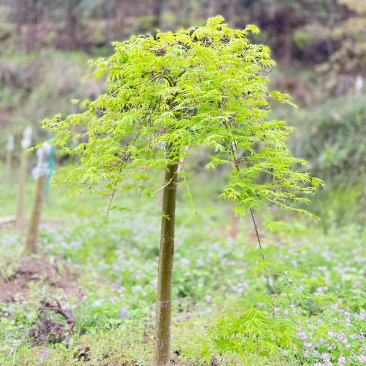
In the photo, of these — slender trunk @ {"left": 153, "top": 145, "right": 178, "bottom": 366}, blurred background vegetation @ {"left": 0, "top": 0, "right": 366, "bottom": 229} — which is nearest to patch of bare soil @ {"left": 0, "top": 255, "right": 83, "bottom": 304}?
slender trunk @ {"left": 153, "top": 145, "right": 178, "bottom": 366}

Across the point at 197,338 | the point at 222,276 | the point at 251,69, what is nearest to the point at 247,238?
the point at 222,276

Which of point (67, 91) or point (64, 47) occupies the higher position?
point (64, 47)

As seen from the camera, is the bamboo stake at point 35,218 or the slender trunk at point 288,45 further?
the slender trunk at point 288,45

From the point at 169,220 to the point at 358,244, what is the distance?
4.07m

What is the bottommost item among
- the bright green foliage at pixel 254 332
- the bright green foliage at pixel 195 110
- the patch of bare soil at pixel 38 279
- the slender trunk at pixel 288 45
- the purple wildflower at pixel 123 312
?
the patch of bare soil at pixel 38 279

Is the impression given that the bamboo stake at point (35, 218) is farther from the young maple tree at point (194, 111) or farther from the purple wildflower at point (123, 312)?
the young maple tree at point (194, 111)

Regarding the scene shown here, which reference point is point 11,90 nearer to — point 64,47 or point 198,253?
point 64,47

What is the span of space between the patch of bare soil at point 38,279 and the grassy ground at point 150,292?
0.01 meters

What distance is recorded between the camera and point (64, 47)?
18531 mm

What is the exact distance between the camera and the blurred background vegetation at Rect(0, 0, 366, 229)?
8.19m

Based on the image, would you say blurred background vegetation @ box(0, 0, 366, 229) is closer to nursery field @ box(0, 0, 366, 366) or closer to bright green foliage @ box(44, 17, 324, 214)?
nursery field @ box(0, 0, 366, 366)

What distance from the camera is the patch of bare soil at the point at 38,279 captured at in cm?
360

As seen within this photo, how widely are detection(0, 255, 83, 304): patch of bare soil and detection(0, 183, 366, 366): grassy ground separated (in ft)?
0.04

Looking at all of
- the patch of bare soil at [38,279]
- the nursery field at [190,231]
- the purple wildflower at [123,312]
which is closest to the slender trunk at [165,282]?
the nursery field at [190,231]
